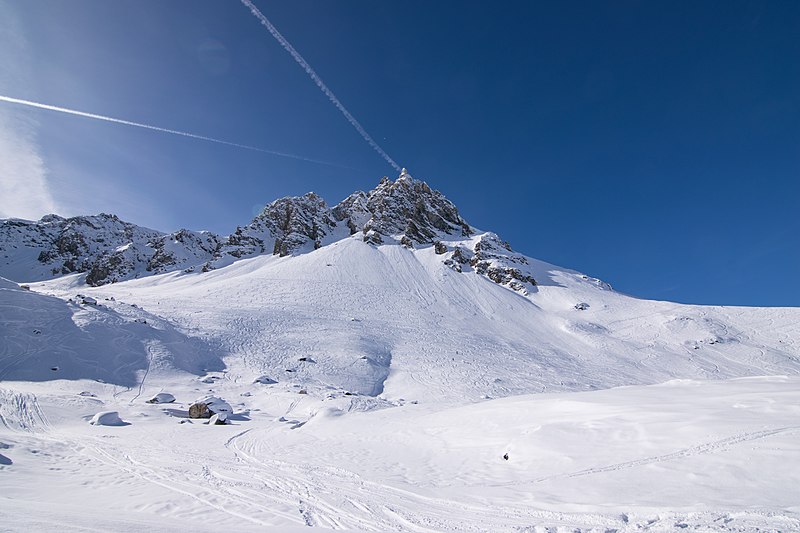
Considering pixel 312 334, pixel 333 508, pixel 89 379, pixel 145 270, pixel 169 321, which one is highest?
pixel 145 270

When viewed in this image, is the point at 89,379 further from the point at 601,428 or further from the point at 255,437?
the point at 601,428

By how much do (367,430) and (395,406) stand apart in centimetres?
864

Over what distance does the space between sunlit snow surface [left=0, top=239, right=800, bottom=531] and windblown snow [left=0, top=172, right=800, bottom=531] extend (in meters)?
0.07

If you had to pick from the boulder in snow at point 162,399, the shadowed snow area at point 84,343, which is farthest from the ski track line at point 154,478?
the shadowed snow area at point 84,343

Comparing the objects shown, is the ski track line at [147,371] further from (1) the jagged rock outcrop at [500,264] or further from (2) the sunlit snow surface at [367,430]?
(1) the jagged rock outcrop at [500,264]

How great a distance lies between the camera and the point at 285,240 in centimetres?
8856

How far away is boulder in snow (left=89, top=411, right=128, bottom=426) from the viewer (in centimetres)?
1469

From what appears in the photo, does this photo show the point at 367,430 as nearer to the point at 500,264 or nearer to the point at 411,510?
the point at 411,510

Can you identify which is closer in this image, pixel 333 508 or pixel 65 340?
pixel 333 508

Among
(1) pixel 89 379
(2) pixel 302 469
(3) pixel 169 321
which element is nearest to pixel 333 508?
(2) pixel 302 469

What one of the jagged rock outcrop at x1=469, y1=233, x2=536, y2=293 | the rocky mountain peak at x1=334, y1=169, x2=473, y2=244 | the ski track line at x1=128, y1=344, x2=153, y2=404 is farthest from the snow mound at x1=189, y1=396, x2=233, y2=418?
the rocky mountain peak at x1=334, y1=169, x2=473, y2=244

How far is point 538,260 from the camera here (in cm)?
9300

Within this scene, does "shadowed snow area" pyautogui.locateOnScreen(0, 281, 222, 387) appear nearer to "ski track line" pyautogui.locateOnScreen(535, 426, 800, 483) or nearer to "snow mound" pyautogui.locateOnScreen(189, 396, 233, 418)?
"snow mound" pyautogui.locateOnScreen(189, 396, 233, 418)

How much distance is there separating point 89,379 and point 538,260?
92.3 metres
